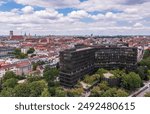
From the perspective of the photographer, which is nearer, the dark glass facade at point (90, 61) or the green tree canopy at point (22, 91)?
the green tree canopy at point (22, 91)

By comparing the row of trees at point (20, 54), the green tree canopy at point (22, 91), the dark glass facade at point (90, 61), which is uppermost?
the dark glass facade at point (90, 61)

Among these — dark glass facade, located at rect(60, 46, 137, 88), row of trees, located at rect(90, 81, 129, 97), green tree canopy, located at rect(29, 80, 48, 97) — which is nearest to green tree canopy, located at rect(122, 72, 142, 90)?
row of trees, located at rect(90, 81, 129, 97)

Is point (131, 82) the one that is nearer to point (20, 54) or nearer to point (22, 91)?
point (22, 91)

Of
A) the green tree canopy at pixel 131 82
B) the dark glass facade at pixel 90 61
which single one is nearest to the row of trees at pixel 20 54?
the dark glass facade at pixel 90 61

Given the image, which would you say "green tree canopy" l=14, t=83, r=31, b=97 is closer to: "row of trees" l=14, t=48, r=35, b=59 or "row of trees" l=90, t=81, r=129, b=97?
"row of trees" l=90, t=81, r=129, b=97

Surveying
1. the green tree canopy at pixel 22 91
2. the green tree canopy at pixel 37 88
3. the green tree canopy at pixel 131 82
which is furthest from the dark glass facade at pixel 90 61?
the green tree canopy at pixel 22 91

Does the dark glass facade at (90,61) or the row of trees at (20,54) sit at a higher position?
the dark glass facade at (90,61)

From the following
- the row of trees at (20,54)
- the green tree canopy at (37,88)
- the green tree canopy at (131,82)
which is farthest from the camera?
the row of trees at (20,54)

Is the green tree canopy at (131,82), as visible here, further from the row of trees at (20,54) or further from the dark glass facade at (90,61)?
the row of trees at (20,54)

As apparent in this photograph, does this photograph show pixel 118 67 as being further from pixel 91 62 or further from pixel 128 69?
pixel 91 62

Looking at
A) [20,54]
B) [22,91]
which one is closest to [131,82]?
[22,91]

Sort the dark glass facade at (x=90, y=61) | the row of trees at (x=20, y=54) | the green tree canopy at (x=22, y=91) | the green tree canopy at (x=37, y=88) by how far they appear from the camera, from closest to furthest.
A: 1. the green tree canopy at (x=22, y=91)
2. the green tree canopy at (x=37, y=88)
3. the dark glass facade at (x=90, y=61)
4. the row of trees at (x=20, y=54)

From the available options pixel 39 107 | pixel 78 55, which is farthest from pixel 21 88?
pixel 39 107
